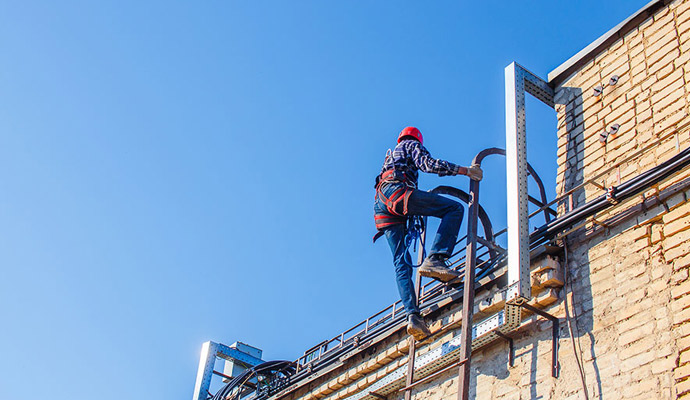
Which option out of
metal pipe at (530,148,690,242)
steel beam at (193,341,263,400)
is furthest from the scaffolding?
steel beam at (193,341,263,400)

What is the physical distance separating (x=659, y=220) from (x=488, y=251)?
210 centimetres

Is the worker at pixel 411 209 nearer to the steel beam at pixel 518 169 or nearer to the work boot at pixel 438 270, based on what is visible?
the work boot at pixel 438 270

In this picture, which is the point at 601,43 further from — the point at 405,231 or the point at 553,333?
the point at 553,333

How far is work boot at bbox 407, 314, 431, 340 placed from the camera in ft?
27.9

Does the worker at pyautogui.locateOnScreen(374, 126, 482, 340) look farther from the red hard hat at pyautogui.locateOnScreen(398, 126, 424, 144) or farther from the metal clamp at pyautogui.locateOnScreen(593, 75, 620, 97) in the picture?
the metal clamp at pyautogui.locateOnScreen(593, 75, 620, 97)

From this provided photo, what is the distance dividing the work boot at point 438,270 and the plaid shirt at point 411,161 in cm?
93

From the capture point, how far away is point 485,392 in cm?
788

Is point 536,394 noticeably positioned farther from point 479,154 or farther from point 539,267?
point 479,154

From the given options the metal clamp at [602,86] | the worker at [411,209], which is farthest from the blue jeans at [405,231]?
the metal clamp at [602,86]

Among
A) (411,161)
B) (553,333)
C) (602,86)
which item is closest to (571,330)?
(553,333)

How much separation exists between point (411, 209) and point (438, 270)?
0.86 metres

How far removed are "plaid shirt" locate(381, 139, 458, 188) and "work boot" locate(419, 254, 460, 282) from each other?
0.93 meters

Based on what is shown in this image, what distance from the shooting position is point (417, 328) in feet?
27.9

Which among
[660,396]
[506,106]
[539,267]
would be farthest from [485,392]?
[506,106]
